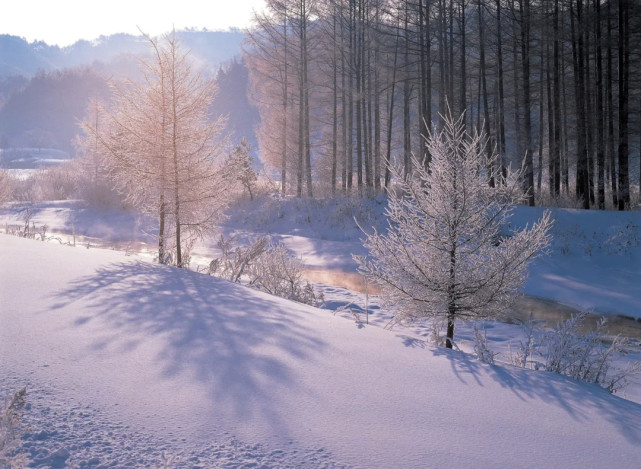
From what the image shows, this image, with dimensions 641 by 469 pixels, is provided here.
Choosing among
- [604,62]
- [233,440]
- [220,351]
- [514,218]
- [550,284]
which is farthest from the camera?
[604,62]

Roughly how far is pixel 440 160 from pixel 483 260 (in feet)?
4.07

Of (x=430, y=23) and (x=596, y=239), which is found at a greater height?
(x=430, y=23)

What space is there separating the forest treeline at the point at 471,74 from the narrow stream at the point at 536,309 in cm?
322

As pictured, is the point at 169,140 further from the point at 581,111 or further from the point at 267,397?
the point at 581,111

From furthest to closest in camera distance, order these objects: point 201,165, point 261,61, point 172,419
Result: point 261,61, point 201,165, point 172,419

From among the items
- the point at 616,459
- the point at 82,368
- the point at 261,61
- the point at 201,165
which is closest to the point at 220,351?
the point at 82,368

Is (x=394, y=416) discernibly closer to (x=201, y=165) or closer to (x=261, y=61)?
(x=201, y=165)

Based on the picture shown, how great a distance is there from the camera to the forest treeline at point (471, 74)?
1541 cm

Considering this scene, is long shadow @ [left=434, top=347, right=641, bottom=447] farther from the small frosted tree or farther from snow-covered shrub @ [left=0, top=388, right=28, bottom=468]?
snow-covered shrub @ [left=0, top=388, right=28, bottom=468]

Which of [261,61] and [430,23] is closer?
[430,23]

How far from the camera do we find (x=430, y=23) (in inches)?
672

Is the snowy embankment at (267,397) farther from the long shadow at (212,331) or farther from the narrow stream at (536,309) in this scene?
the narrow stream at (536,309)

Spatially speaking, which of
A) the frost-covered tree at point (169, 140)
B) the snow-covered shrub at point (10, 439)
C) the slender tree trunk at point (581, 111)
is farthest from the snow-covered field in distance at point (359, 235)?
the snow-covered shrub at point (10, 439)

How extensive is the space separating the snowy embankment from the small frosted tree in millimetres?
1185
